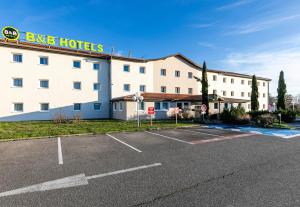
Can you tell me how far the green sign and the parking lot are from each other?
21358 mm

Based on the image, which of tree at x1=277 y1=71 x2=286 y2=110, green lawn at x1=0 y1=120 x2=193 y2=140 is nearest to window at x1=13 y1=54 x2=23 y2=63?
green lawn at x1=0 y1=120 x2=193 y2=140

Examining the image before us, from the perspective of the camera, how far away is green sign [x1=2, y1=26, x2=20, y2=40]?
2267cm

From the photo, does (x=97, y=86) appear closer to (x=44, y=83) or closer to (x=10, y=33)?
(x=44, y=83)

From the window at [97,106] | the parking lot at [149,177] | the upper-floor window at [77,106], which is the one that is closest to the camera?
the parking lot at [149,177]

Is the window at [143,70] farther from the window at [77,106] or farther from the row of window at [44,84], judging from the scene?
the window at [77,106]

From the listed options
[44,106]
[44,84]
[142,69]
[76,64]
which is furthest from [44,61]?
[142,69]

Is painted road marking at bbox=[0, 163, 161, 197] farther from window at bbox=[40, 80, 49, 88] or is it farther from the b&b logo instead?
the b&b logo

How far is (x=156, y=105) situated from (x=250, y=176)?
69.6 ft

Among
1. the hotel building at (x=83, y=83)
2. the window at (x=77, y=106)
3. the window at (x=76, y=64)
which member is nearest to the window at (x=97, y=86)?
the hotel building at (x=83, y=83)

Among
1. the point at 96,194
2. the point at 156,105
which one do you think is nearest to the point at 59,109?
the point at 156,105

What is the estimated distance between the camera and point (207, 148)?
29.5ft

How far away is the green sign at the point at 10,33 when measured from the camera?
22.7 m

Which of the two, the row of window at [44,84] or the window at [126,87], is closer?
the row of window at [44,84]

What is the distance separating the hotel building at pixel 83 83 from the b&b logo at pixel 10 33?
2.33ft
